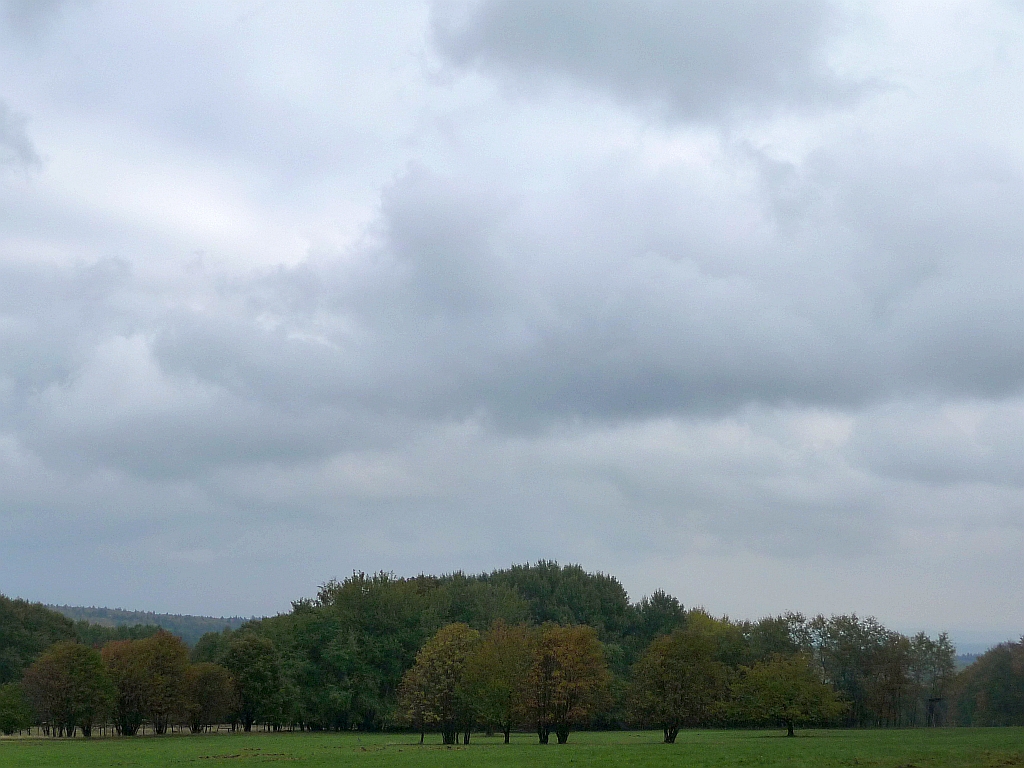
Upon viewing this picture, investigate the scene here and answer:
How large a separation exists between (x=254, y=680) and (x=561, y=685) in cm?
4654

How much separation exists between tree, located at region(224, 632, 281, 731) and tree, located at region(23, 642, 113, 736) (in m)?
14.8

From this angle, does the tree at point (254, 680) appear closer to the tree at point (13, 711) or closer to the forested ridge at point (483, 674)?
the forested ridge at point (483, 674)

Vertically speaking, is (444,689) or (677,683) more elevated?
(677,683)

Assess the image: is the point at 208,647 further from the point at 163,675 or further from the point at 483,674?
the point at 483,674

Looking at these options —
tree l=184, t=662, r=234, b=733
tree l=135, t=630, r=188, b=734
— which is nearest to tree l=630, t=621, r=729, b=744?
tree l=184, t=662, r=234, b=733

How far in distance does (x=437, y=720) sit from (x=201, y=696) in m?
34.4

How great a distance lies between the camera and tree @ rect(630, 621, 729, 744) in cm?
7325

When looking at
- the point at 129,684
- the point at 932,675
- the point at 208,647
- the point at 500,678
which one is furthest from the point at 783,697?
the point at 208,647

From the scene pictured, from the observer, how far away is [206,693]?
99.6 metres

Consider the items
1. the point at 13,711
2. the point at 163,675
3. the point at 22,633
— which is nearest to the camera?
the point at 13,711

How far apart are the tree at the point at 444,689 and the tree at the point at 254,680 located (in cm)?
2883

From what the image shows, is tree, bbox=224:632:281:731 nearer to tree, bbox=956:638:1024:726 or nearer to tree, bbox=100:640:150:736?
tree, bbox=100:640:150:736

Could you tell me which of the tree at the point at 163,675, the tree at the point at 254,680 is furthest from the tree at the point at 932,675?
the tree at the point at 163,675

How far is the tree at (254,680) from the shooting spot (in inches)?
4072
